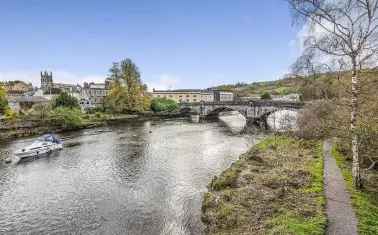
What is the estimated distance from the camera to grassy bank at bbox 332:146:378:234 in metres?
13.1

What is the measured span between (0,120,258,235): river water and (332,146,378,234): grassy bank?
8.48 metres

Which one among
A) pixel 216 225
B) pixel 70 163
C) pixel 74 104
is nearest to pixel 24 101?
pixel 74 104

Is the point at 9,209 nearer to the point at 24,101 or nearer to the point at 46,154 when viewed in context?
the point at 46,154

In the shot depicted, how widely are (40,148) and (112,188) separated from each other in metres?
21.8

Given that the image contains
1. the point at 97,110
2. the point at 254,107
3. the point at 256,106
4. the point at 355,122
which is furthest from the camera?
the point at 97,110

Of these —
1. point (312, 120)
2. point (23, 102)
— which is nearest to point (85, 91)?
point (23, 102)

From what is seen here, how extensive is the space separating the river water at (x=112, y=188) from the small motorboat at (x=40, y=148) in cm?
205

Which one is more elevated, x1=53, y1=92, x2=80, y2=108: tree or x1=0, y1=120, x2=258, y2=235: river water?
x1=53, y1=92, x2=80, y2=108: tree

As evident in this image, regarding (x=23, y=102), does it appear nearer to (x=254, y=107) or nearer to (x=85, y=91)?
(x=85, y=91)

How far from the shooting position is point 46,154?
42219 millimetres

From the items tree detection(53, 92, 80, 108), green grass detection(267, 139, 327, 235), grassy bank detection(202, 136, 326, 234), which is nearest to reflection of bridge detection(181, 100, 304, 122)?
tree detection(53, 92, 80, 108)

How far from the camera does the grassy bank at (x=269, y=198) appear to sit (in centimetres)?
1478

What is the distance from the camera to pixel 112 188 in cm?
2620

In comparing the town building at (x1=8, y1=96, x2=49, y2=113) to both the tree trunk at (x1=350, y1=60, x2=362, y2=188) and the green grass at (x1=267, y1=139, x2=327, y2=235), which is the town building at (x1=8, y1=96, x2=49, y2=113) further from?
the tree trunk at (x1=350, y1=60, x2=362, y2=188)
